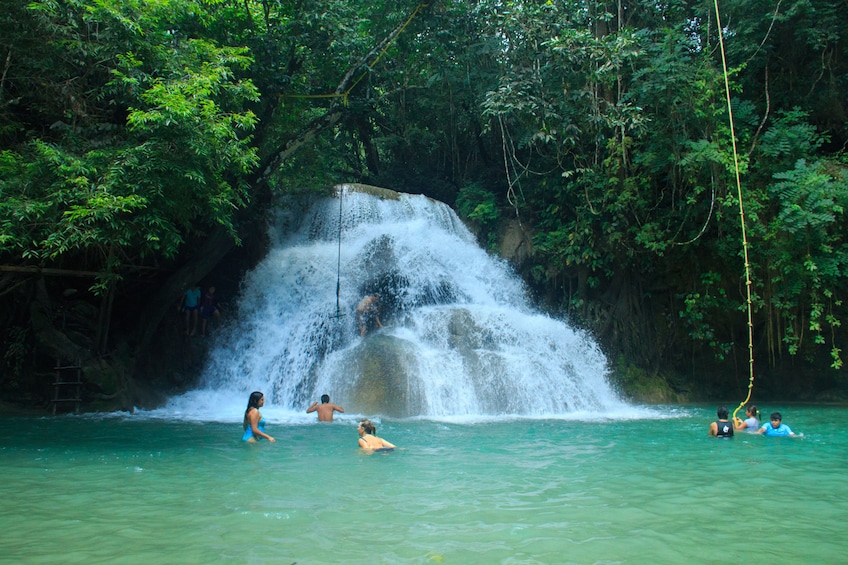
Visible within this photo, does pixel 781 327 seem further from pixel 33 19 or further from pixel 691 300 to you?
pixel 33 19

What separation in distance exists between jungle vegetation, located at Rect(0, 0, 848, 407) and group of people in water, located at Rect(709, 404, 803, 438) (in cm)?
365

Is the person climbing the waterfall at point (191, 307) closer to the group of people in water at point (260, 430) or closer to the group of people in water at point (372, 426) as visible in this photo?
the group of people in water at point (372, 426)

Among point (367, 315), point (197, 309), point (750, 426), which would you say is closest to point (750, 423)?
point (750, 426)

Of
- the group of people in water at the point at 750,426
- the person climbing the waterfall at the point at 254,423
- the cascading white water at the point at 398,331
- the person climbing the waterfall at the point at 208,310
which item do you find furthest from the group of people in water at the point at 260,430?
the person climbing the waterfall at the point at 208,310

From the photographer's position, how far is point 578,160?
14.3 meters

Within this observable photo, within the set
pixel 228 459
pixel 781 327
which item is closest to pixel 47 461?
pixel 228 459

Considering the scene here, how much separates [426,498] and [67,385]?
29.4ft

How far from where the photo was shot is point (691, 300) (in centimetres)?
1309

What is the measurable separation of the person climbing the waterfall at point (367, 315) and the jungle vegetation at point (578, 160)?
2.98m

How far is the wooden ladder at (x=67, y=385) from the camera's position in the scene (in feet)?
Answer: 37.3

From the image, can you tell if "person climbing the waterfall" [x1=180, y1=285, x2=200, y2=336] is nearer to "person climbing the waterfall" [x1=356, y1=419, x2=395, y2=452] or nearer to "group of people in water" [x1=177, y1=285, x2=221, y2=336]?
"group of people in water" [x1=177, y1=285, x2=221, y2=336]

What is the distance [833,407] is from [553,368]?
6.06 meters

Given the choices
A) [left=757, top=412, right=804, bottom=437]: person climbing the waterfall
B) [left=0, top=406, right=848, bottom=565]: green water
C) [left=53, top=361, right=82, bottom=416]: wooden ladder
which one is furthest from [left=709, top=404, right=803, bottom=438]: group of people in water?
[left=53, top=361, right=82, bottom=416]: wooden ladder

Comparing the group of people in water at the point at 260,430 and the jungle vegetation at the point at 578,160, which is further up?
the jungle vegetation at the point at 578,160
